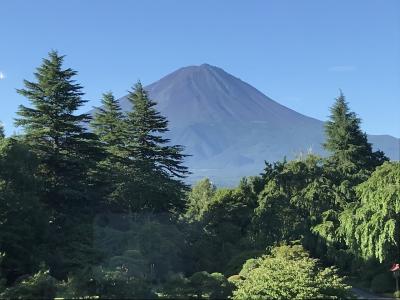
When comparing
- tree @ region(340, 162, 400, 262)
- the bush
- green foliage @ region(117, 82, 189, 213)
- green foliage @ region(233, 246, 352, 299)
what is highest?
green foliage @ region(117, 82, 189, 213)

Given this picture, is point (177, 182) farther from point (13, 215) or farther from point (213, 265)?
point (13, 215)

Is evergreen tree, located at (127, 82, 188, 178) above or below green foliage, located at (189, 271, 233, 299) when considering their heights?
above

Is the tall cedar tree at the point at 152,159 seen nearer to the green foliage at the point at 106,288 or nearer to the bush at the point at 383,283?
the bush at the point at 383,283

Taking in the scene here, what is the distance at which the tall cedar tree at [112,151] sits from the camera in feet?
102

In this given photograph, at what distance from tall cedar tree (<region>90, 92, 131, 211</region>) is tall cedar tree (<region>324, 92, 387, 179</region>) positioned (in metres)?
15.3

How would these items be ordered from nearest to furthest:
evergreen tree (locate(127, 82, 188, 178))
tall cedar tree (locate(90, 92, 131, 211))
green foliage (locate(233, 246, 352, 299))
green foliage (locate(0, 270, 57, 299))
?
1. green foliage (locate(0, 270, 57, 299))
2. green foliage (locate(233, 246, 352, 299))
3. tall cedar tree (locate(90, 92, 131, 211))
4. evergreen tree (locate(127, 82, 188, 178))

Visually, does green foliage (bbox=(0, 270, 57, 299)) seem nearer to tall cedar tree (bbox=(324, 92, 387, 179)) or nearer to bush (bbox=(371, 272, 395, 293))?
Answer: bush (bbox=(371, 272, 395, 293))

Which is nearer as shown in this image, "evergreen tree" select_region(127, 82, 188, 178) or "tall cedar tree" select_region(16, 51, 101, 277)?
"tall cedar tree" select_region(16, 51, 101, 277)

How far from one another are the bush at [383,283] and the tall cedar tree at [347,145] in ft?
31.4

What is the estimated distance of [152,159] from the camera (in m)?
34.8

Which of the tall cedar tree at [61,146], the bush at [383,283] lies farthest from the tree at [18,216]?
the bush at [383,283]

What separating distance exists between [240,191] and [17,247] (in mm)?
18151

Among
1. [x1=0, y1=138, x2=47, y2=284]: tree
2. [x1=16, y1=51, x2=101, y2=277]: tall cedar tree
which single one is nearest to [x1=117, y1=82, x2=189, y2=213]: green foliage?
[x1=16, y1=51, x2=101, y2=277]: tall cedar tree

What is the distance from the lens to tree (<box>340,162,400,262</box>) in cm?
2511
